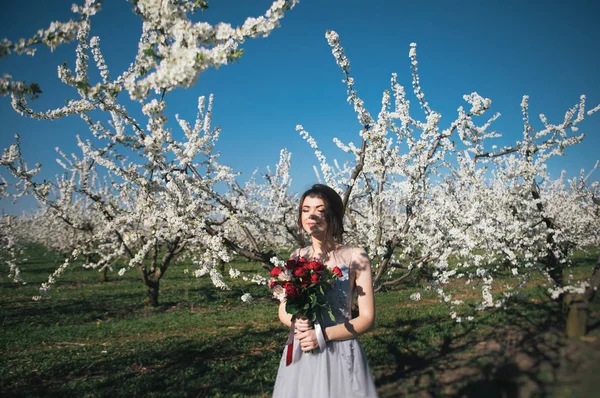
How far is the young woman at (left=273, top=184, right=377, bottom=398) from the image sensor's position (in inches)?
92.1

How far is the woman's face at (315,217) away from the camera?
2721 millimetres

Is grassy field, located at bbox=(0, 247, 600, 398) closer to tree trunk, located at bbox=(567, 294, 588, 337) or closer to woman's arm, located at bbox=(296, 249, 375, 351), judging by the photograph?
tree trunk, located at bbox=(567, 294, 588, 337)

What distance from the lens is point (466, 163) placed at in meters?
7.32

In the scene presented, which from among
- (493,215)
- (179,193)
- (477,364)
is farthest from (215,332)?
(477,364)

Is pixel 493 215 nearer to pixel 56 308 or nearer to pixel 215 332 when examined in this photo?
pixel 215 332

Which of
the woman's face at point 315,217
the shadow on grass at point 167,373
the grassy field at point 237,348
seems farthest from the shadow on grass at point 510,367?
the shadow on grass at point 167,373

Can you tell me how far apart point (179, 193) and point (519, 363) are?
5.30 metres

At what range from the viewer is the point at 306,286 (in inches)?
91.2

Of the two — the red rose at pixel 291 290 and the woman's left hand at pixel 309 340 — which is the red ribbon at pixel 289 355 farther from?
the red rose at pixel 291 290

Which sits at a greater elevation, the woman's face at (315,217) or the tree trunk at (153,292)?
the woman's face at (315,217)

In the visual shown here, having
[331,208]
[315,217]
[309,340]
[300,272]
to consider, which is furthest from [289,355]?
[331,208]

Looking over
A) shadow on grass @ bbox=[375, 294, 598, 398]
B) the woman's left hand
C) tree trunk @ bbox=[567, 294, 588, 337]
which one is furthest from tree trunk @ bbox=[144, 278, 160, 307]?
tree trunk @ bbox=[567, 294, 588, 337]

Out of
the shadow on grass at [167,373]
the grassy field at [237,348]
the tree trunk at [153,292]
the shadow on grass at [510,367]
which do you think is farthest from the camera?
the tree trunk at [153,292]

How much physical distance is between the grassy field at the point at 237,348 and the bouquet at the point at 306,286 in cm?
67
